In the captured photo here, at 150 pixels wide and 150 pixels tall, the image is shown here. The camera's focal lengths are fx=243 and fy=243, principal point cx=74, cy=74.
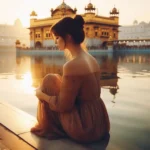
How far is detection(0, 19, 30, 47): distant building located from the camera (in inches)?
3487

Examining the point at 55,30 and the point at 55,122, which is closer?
the point at 55,30

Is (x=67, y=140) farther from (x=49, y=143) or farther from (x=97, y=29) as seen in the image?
(x=97, y=29)

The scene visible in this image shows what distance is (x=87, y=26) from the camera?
41469 millimetres

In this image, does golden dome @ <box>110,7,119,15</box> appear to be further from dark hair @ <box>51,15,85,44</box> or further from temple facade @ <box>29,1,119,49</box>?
dark hair @ <box>51,15,85,44</box>

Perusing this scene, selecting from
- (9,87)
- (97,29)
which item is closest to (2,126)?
(9,87)

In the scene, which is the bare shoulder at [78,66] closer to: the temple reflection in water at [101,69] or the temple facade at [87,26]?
the temple reflection in water at [101,69]

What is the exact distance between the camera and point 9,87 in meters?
6.90

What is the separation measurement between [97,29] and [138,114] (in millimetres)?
39512

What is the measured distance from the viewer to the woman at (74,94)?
233 cm

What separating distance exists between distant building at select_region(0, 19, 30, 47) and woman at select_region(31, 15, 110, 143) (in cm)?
8577

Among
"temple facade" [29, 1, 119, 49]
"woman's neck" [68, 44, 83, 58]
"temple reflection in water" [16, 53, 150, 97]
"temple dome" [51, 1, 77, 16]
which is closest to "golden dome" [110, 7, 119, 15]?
"temple facade" [29, 1, 119, 49]

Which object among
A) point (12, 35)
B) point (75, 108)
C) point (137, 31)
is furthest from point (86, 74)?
point (12, 35)

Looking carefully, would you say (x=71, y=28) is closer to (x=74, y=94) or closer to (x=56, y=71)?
(x=74, y=94)

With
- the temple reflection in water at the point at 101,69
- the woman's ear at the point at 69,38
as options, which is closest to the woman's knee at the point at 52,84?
the woman's ear at the point at 69,38
